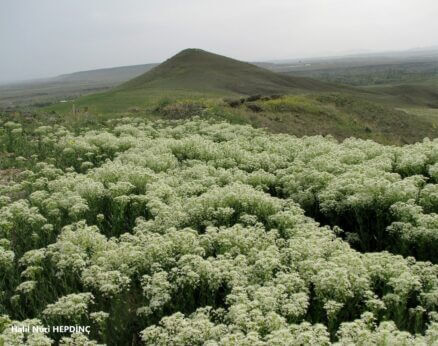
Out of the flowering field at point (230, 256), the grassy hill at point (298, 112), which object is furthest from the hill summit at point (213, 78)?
the flowering field at point (230, 256)

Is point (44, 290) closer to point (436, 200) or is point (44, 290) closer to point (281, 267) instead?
point (281, 267)

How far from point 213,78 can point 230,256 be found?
63552 mm

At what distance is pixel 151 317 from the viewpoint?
24.9ft

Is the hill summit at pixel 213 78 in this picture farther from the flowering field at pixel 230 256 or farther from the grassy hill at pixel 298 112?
the flowering field at pixel 230 256

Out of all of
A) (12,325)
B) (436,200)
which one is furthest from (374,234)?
(12,325)

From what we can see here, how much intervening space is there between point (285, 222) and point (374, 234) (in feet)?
8.17

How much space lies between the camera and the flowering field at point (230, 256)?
251 inches

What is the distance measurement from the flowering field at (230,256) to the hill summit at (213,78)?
47.2m

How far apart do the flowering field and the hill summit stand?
47.2 meters

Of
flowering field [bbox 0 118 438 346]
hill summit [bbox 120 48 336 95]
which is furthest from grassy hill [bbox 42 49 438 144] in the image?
flowering field [bbox 0 118 438 346]

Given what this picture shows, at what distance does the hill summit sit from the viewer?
213 ft

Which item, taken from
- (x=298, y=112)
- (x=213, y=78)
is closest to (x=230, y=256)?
(x=298, y=112)

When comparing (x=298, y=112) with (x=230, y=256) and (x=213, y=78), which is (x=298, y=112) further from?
(x=213, y=78)

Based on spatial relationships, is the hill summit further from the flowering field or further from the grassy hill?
the flowering field
